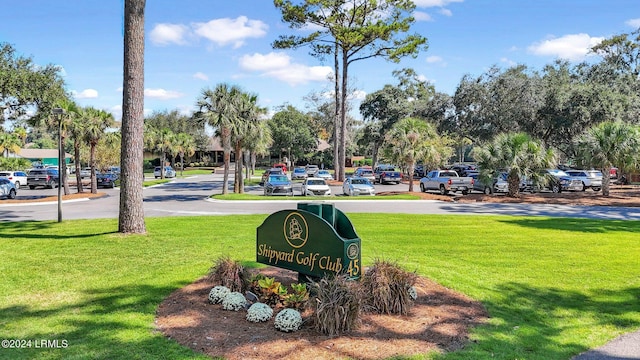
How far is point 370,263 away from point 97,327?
493cm

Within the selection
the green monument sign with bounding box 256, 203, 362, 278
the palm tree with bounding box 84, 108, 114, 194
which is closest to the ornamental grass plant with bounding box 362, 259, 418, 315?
the green monument sign with bounding box 256, 203, 362, 278

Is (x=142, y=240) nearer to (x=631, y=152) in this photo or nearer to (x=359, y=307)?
(x=359, y=307)

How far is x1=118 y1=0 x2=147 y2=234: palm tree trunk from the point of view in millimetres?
11273

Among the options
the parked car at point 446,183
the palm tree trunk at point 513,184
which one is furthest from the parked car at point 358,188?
the palm tree trunk at point 513,184

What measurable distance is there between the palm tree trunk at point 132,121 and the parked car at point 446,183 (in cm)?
2229

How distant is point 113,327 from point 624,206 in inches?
945

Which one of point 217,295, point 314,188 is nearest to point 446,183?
point 314,188

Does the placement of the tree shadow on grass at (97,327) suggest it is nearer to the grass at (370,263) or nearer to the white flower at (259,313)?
the grass at (370,263)

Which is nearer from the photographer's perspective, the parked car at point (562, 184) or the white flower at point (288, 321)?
the white flower at point (288, 321)

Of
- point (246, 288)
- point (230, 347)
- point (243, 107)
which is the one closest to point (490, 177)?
point (243, 107)

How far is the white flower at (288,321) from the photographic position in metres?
5.27

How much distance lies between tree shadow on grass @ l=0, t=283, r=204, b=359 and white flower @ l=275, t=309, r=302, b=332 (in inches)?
41.6

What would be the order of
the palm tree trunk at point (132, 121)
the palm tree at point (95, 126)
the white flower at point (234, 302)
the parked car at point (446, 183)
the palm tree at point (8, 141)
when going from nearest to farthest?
the white flower at point (234, 302), the palm tree trunk at point (132, 121), the palm tree at point (95, 126), the parked car at point (446, 183), the palm tree at point (8, 141)

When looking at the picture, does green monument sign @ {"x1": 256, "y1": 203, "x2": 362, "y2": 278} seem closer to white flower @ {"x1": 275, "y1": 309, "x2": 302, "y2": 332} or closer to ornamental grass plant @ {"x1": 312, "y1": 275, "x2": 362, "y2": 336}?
ornamental grass plant @ {"x1": 312, "y1": 275, "x2": 362, "y2": 336}
